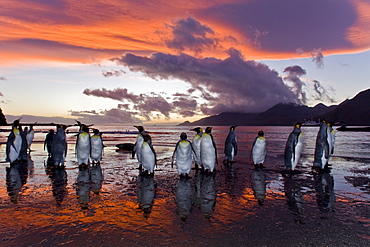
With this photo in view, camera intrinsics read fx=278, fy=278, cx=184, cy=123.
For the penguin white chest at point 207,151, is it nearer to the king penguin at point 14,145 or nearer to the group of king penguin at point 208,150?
the group of king penguin at point 208,150

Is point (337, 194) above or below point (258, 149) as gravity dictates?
below

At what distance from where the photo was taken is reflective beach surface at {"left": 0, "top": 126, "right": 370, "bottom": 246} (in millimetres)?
4359

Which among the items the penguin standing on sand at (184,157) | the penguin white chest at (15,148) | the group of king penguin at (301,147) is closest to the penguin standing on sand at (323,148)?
the group of king penguin at (301,147)

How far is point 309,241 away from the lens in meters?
4.29

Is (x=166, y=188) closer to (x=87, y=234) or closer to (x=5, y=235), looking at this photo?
(x=87, y=234)

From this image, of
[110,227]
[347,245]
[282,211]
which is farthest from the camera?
[282,211]

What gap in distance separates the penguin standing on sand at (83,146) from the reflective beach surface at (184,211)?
2156mm

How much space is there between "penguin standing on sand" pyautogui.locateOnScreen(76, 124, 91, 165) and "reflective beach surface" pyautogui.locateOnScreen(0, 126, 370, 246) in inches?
84.9

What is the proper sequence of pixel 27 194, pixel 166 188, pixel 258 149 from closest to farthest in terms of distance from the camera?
pixel 27 194 < pixel 166 188 < pixel 258 149

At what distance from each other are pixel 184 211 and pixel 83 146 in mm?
7345

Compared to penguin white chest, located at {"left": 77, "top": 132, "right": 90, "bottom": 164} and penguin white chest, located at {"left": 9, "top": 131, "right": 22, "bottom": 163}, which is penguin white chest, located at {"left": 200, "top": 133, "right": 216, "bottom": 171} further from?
penguin white chest, located at {"left": 9, "top": 131, "right": 22, "bottom": 163}

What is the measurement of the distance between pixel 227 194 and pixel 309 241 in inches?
115

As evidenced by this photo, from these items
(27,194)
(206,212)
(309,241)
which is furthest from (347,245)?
(27,194)

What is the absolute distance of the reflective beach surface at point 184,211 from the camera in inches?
172
